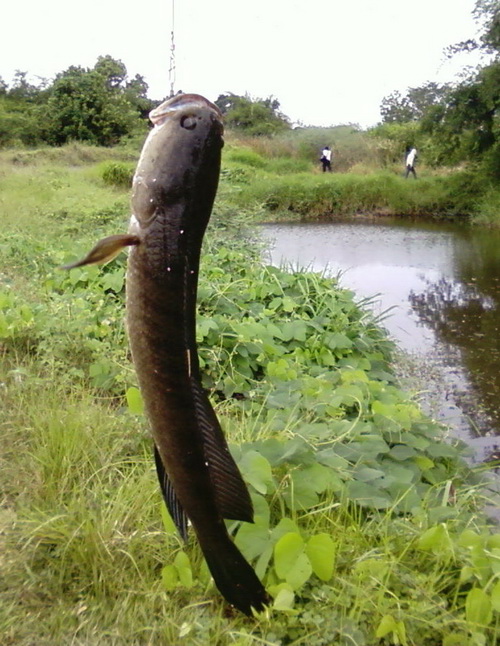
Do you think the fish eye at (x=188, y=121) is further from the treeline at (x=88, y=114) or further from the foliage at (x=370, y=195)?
the treeline at (x=88, y=114)

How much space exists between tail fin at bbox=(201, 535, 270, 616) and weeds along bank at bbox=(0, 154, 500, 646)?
0.29ft

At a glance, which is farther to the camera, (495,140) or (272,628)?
(495,140)

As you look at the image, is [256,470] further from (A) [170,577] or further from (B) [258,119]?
(B) [258,119]

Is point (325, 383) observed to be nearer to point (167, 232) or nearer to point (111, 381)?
point (111, 381)

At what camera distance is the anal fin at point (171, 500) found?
1630 millimetres

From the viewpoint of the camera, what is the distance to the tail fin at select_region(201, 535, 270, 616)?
1.63 meters

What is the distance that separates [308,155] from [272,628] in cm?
2614

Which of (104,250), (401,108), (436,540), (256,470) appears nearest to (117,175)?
(256,470)

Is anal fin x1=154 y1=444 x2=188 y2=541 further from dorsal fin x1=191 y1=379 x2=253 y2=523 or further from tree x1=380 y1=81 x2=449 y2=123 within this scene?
tree x1=380 y1=81 x2=449 y2=123

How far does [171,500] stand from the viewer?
1.65 metres

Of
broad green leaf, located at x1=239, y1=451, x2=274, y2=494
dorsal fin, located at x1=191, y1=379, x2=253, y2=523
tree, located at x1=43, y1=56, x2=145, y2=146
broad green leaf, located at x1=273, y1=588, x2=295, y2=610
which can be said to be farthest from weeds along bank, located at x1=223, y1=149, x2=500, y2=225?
dorsal fin, located at x1=191, y1=379, x2=253, y2=523

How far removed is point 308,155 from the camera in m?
26.5

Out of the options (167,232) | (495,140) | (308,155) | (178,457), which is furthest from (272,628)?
(308,155)

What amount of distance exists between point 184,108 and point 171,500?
3.25 feet
